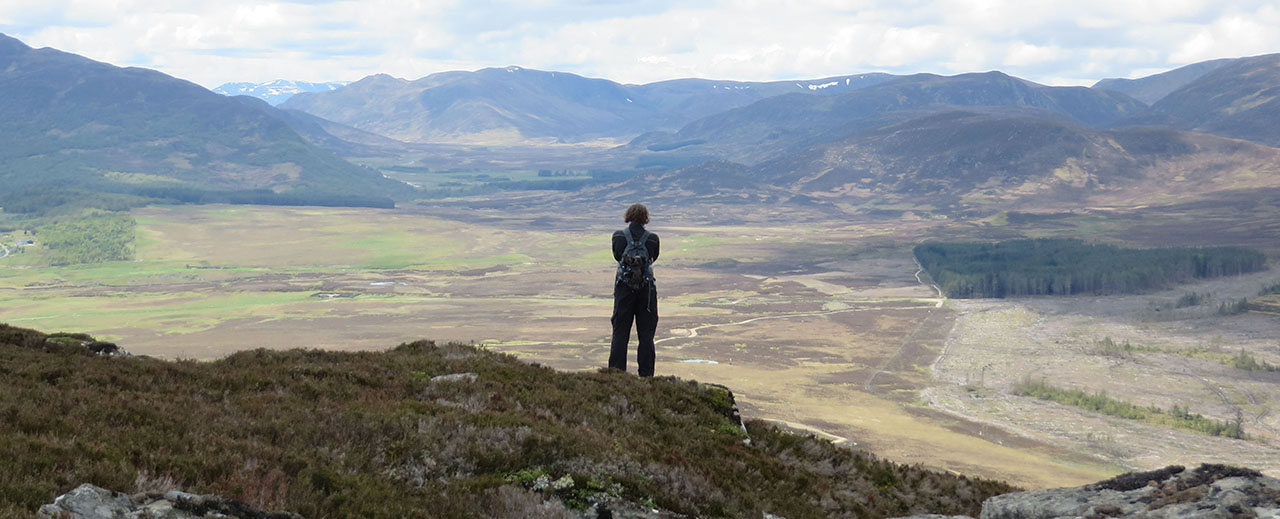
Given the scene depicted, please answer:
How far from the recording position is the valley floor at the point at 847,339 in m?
80.3

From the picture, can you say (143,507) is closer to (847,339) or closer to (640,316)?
(640,316)

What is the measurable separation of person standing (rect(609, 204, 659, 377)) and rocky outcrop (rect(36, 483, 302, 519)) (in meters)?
11.0

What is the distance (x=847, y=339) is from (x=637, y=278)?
119 meters

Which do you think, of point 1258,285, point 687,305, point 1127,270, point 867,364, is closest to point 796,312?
point 687,305

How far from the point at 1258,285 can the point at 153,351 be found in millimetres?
187746

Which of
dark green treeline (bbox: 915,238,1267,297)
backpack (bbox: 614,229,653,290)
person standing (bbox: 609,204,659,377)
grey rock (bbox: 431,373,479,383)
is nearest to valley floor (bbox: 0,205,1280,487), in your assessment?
dark green treeline (bbox: 915,238,1267,297)

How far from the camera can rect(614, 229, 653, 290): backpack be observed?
63.4ft

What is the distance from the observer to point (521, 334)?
5123 inches

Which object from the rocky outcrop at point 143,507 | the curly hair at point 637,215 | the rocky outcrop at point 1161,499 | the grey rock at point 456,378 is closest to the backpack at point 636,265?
the curly hair at point 637,215

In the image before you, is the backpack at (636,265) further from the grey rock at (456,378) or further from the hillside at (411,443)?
the grey rock at (456,378)

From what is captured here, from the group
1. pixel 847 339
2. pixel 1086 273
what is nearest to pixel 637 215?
pixel 847 339

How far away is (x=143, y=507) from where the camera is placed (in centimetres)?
852

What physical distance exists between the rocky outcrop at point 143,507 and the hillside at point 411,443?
1.01ft

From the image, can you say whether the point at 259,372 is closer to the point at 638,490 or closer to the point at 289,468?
the point at 289,468
